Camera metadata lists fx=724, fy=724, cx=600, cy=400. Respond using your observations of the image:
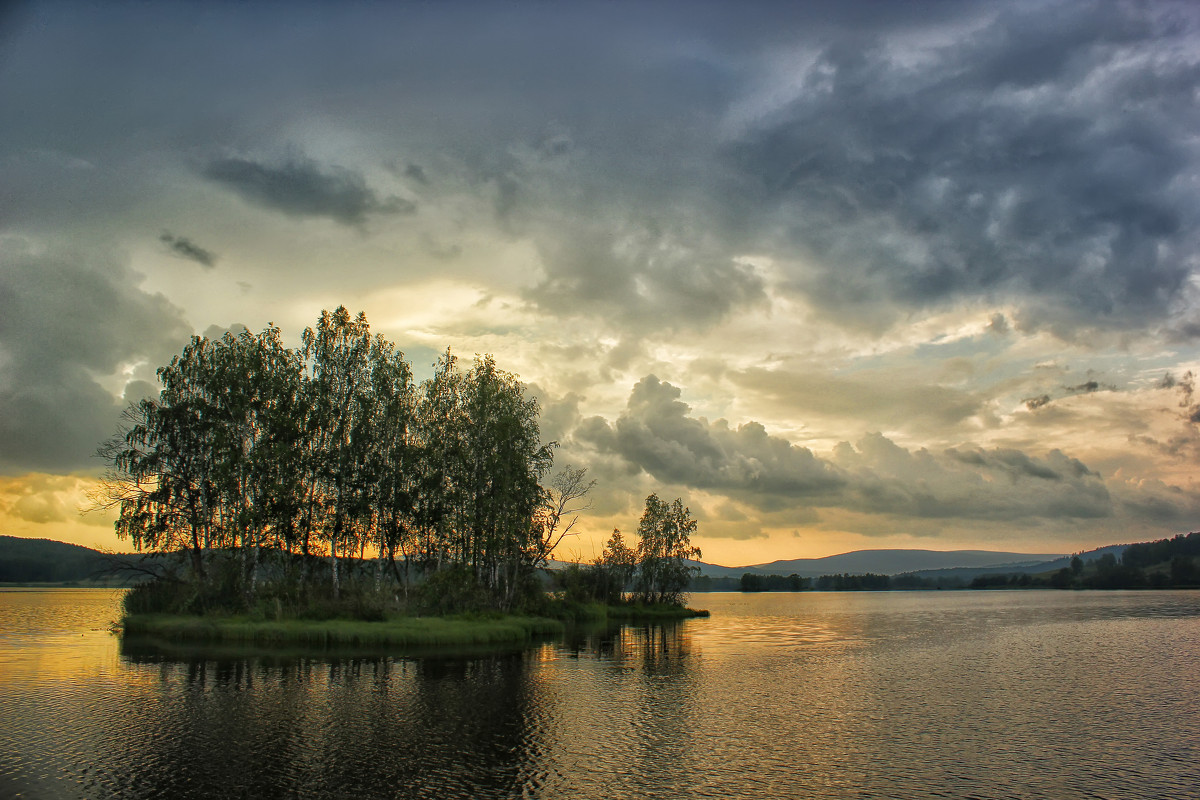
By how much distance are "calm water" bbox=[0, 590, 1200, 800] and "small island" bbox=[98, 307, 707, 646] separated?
11.0 m

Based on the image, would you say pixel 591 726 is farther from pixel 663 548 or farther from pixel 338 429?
pixel 663 548

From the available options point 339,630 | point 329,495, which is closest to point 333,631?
point 339,630

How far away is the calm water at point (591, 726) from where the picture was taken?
71.1ft

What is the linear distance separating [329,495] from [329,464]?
284cm

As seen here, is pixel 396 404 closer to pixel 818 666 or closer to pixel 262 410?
pixel 262 410

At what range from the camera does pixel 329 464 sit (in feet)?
213

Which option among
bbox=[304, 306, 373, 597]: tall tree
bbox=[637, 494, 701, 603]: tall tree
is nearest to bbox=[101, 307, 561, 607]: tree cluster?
bbox=[304, 306, 373, 597]: tall tree

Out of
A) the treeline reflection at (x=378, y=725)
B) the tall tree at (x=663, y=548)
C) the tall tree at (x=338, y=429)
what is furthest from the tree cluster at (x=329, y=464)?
the tall tree at (x=663, y=548)

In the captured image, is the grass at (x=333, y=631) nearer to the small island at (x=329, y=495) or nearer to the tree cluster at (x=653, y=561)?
the small island at (x=329, y=495)

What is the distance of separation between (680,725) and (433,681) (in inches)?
594

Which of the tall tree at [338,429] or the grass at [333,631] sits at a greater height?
the tall tree at [338,429]

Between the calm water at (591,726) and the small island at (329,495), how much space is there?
11.0m

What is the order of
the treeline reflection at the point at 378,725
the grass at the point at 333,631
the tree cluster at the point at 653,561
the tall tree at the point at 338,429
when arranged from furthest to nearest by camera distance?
the tree cluster at the point at 653,561 < the tall tree at the point at 338,429 < the grass at the point at 333,631 < the treeline reflection at the point at 378,725

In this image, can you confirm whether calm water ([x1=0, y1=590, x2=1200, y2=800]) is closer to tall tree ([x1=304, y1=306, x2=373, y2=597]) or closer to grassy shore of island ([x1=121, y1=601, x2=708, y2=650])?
grassy shore of island ([x1=121, y1=601, x2=708, y2=650])
